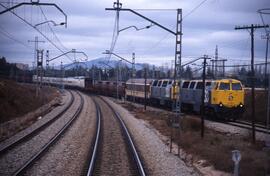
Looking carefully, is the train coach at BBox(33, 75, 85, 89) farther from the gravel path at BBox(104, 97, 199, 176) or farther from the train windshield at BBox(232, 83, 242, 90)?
the gravel path at BBox(104, 97, 199, 176)

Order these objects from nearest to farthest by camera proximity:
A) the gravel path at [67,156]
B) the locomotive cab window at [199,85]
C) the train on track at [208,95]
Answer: the gravel path at [67,156], the train on track at [208,95], the locomotive cab window at [199,85]

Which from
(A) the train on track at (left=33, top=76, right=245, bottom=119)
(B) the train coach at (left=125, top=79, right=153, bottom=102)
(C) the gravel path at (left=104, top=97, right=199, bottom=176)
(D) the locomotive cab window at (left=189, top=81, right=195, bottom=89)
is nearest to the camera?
(C) the gravel path at (left=104, top=97, right=199, bottom=176)

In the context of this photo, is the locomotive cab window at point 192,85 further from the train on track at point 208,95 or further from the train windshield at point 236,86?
the train windshield at point 236,86

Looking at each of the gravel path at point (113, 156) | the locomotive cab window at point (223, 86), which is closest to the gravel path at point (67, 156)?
the gravel path at point (113, 156)

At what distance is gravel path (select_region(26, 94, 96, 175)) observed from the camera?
16203 mm

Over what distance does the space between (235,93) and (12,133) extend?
62.6 feet

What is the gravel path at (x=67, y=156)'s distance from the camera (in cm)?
1620

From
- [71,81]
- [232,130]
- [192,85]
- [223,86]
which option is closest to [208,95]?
[223,86]

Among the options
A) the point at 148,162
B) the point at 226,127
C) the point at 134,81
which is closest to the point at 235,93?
the point at 226,127

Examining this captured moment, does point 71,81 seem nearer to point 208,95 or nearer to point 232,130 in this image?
point 208,95

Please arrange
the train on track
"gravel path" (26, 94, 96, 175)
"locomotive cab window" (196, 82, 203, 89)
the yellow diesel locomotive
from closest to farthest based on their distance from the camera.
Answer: "gravel path" (26, 94, 96, 175) → the yellow diesel locomotive → the train on track → "locomotive cab window" (196, 82, 203, 89)

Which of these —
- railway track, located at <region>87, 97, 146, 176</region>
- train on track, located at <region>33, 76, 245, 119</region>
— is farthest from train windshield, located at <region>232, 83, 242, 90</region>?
railway track, located at <region>87, 97, 146, 176</region>

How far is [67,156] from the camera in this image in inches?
764

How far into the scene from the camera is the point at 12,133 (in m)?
28.2
